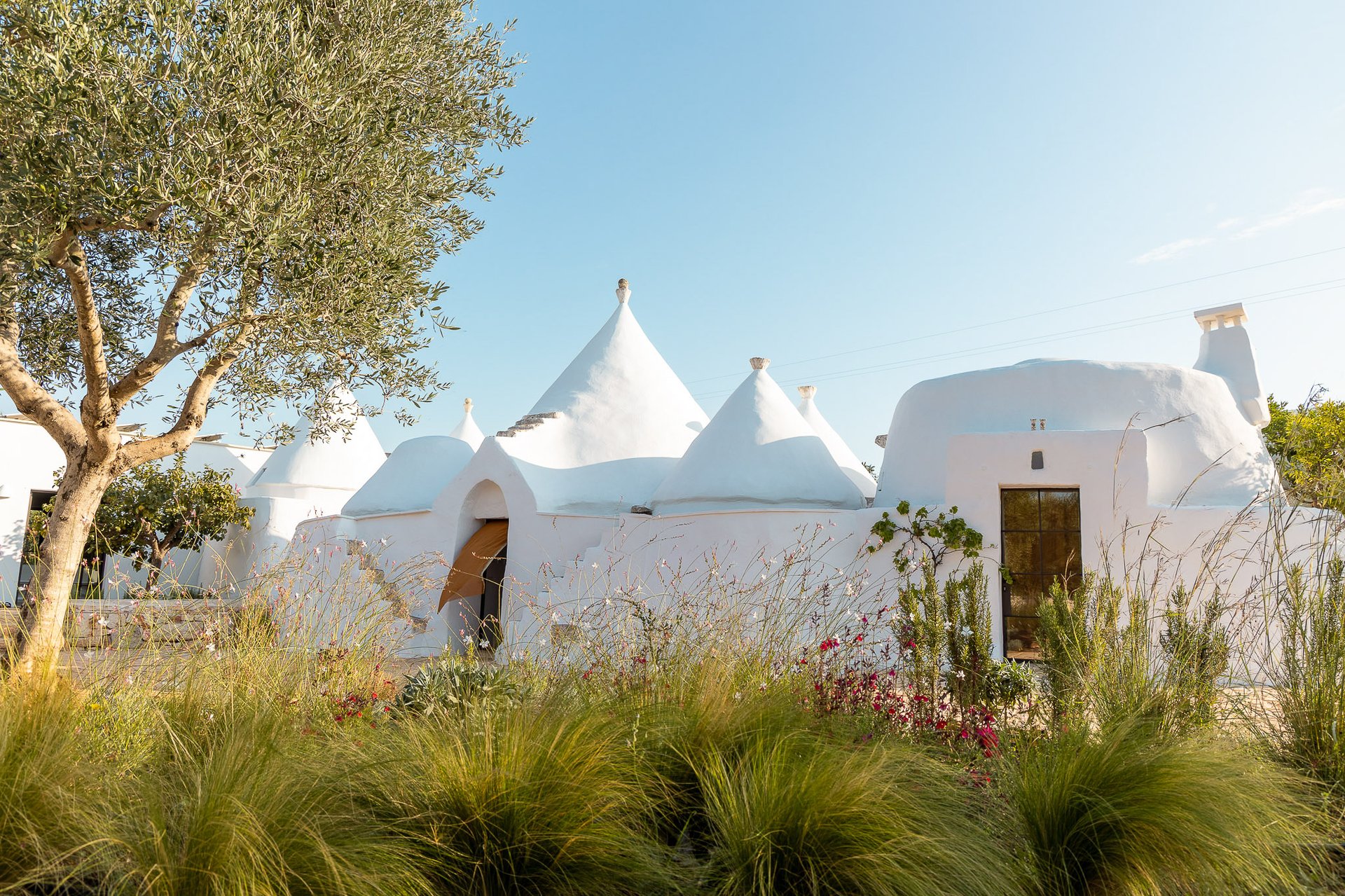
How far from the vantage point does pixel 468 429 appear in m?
21.8

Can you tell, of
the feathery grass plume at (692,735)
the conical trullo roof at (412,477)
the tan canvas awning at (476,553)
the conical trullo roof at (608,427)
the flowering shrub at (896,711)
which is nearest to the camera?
the feathery grass plume at (692,735)

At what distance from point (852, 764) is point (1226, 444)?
10512mm

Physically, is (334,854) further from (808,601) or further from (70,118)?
(70,118)

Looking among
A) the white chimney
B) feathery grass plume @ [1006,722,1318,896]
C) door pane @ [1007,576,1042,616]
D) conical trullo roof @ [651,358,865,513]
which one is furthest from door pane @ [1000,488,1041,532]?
feathery grass plume @ [1006,722,1318,896]

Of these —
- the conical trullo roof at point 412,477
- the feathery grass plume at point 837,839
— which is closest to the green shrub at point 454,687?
the feathery grass plume at point 837,839

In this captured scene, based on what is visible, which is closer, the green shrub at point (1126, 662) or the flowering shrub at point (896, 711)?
the green shrub at point (1126, 662)

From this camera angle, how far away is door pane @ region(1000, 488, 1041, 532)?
34.6 feet

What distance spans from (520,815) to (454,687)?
6.74ft

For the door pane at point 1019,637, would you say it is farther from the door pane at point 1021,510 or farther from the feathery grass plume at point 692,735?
the feathery grass plume at point 692,735

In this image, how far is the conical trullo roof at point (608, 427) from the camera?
43.8 ft

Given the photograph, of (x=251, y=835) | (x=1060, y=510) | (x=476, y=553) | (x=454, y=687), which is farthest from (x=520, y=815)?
(x=476, y=553)

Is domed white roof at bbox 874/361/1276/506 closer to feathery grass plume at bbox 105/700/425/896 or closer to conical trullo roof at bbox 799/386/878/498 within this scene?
conical trullo roof at bbox 799/386/878/498

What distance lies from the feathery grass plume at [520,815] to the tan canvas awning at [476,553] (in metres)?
11.0

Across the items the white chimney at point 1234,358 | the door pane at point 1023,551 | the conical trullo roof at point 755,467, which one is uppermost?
the white chimney at point 1234,358
